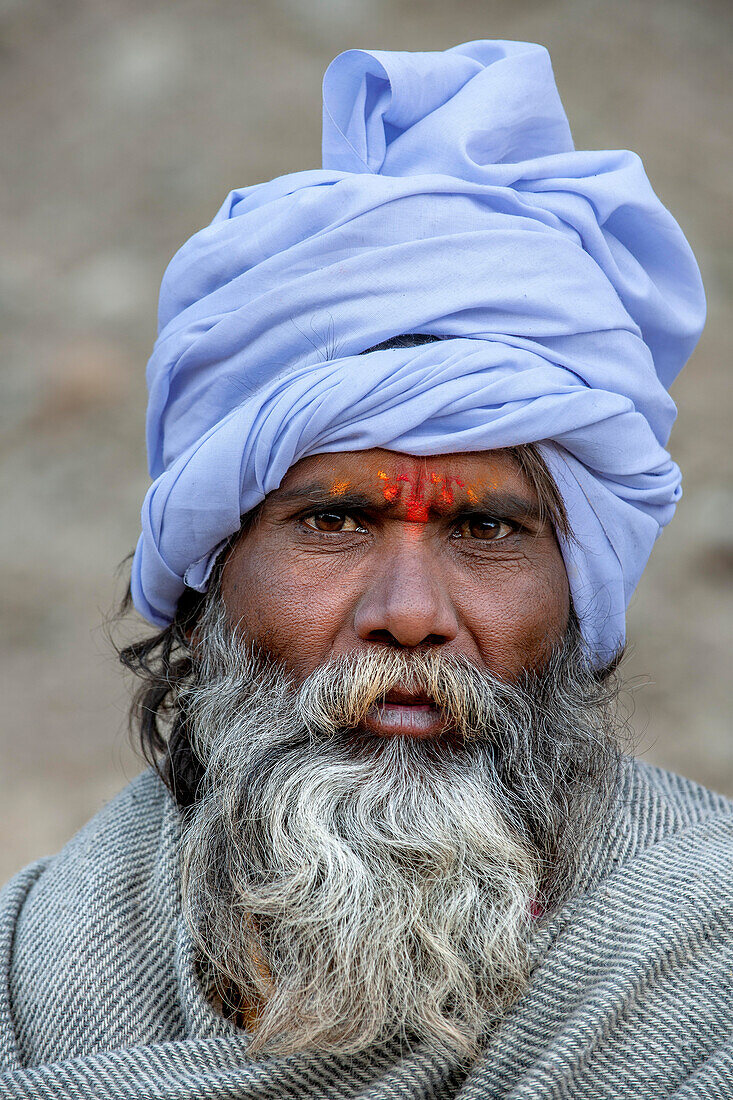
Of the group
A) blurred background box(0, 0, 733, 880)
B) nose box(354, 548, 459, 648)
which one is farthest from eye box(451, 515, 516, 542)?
blurred background box(0, 0, 733, 880)

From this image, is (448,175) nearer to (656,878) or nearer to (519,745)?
(519,745)

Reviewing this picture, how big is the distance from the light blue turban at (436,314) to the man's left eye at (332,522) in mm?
105

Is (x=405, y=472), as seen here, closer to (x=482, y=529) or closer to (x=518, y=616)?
(x=482, y=529)

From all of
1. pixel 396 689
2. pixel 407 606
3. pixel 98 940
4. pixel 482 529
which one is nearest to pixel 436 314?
pixel 482 529

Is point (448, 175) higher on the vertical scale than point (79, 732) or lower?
higher

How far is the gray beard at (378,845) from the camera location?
5.74ft

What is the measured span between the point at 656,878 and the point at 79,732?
289cm

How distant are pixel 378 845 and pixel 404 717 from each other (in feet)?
0.73

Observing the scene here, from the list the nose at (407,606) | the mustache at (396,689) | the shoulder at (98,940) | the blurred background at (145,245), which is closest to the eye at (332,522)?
the nose at (407,606)

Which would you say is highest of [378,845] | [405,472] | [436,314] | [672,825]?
[436,314]

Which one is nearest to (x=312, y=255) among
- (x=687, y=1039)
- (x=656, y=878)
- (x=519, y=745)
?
(x=519, y=745)

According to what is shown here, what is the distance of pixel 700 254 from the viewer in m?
4.21

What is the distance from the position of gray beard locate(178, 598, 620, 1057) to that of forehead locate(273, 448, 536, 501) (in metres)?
0.30

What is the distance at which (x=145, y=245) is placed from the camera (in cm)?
432
